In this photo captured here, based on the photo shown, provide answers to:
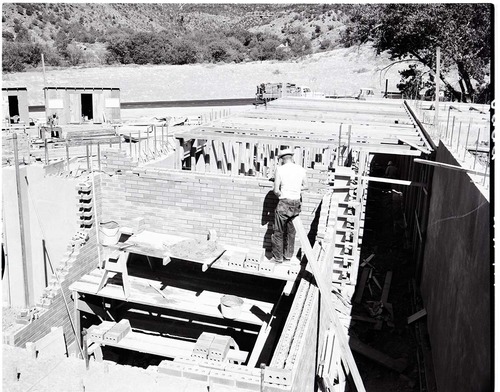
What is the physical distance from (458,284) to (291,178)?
2.84 meters

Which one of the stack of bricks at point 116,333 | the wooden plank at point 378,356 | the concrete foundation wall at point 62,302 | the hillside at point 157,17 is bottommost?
the wooden plank at point 378,356

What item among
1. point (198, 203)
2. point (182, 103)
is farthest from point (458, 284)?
point (182, 103)

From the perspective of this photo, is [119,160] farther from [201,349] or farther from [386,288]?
[386,288]

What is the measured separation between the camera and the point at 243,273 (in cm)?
903

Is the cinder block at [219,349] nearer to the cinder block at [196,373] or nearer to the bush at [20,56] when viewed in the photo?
the cinder block at [196,373]

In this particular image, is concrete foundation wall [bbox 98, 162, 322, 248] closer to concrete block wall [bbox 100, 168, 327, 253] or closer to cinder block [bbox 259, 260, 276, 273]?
concrete block wall [bbox 100, 168, 327, 253]

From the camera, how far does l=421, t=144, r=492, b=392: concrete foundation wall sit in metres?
5.31

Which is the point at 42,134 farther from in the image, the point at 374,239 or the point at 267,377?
the point at 267,377

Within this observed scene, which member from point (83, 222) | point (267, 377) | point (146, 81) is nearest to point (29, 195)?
point (83, 222)

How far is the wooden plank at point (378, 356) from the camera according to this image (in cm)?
866

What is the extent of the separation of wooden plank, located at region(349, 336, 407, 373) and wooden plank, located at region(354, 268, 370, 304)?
1501 millimetres

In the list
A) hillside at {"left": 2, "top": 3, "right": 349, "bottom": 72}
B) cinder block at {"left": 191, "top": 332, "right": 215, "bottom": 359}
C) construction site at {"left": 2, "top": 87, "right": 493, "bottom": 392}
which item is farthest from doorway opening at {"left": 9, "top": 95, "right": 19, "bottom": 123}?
cinder block at {"left": 191, "top": 332, "right": 215, "bottom": 359}

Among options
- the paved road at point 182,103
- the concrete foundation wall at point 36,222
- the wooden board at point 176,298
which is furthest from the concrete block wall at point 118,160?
the paved road at point 182,103

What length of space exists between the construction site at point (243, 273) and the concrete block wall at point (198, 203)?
0.09 feet
